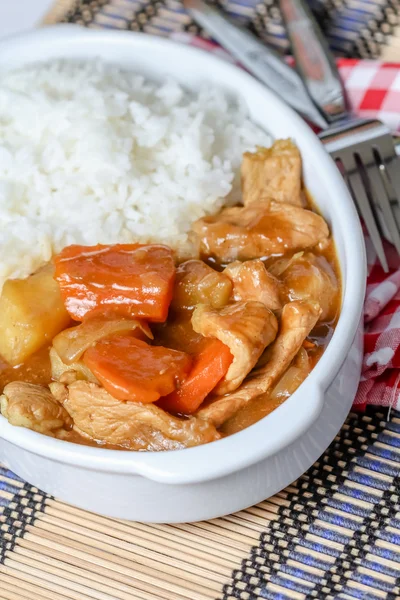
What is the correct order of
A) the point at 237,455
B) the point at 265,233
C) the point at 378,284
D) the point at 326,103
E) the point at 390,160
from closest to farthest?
the point at 237,455
the point at 265,233
the point at 378,284
the point at 390,160
the point at 326,103

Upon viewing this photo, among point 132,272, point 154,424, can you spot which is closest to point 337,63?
point 132,272

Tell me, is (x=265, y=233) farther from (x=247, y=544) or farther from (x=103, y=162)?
→ (x=247, y=544)

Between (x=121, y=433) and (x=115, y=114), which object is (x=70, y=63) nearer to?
(x=115, y=114)

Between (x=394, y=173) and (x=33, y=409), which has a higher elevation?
(x=394, y=173)

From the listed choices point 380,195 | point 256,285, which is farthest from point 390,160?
point 256,285

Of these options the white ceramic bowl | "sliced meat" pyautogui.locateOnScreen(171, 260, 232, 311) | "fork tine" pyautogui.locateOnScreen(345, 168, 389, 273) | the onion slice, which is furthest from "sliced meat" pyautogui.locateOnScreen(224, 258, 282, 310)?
"fork tine" pyautogui.locateOnScreen(345, 168, 389, 273)
